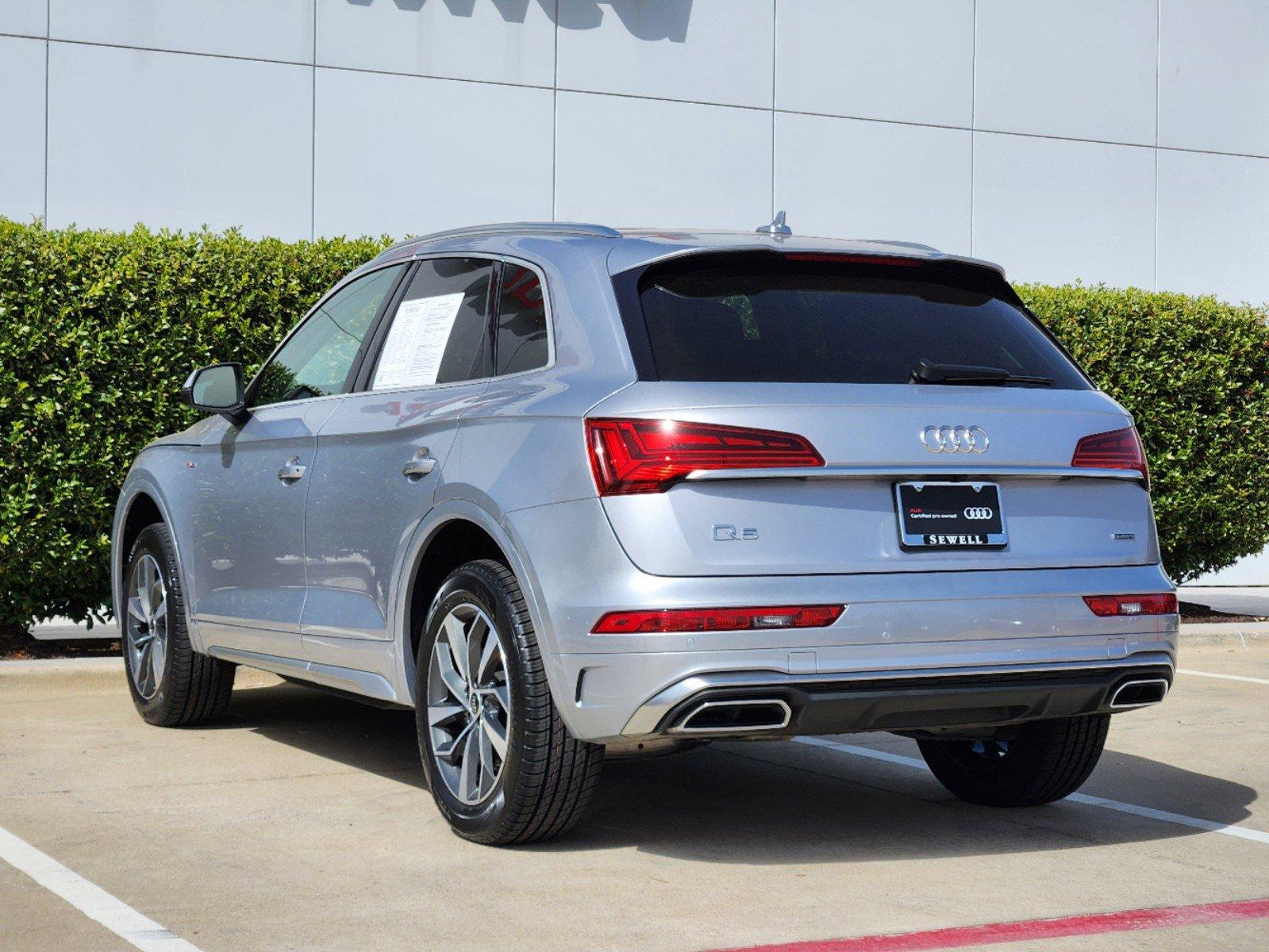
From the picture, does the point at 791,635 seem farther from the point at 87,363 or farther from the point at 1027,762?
the point at 87,363

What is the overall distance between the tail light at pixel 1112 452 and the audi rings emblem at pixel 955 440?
1.04 feet

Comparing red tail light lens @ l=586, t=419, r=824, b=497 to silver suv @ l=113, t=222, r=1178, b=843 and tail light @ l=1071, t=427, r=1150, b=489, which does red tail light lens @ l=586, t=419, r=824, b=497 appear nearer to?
silver suv @ l=113, t=222, r=1178, b=843

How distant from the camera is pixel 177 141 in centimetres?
1261

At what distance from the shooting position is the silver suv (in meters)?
4.62

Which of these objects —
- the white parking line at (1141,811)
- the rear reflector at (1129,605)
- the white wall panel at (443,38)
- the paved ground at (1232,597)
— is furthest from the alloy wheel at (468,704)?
the paved ground at (1232,597)

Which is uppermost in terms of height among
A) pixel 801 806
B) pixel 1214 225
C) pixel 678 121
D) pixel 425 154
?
pixel 678 121

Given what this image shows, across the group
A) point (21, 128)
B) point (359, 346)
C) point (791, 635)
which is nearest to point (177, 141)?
point (21, 128)

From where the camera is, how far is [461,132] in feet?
44.3

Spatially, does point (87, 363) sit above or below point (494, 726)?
above

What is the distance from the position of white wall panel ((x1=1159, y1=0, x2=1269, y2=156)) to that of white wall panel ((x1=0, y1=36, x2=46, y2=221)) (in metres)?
10.00

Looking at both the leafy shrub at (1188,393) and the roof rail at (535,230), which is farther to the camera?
the leafy shrub at (1188,393)

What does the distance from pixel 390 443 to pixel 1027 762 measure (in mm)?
2371

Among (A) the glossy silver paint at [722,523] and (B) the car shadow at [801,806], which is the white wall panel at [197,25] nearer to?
(B) the car shadow at [801,806]

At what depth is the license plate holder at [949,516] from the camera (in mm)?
4805
